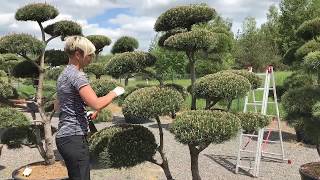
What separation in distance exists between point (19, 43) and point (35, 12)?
0.64 meters

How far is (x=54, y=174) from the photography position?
6.52 meters

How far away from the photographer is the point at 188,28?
6.42 m

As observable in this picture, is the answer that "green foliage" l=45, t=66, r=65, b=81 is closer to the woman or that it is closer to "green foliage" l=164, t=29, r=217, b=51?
"green foliage" l=164, t=29, r=217, b=51

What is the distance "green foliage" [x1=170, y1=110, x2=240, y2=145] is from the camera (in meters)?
4.11

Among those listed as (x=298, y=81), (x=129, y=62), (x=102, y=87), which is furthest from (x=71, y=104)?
(x=298, y=81)

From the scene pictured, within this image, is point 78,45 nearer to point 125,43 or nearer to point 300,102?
point 300,102

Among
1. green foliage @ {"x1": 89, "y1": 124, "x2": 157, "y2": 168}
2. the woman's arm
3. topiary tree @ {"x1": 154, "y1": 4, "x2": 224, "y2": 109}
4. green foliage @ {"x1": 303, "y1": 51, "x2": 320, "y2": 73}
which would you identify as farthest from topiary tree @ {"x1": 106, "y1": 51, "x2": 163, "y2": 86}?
green foliage @ {"x1": 303, "y1": 51, "x2": 320, "y2": 73}

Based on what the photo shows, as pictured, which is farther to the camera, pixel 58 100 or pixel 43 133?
pixel 43 133

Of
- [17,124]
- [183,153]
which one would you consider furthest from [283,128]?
[17,124]

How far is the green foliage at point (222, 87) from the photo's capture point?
4508 millimetres

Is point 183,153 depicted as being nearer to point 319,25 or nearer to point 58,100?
point 319,25

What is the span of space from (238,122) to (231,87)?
1.22 feet

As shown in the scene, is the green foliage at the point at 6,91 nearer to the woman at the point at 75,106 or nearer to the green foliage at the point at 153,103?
the green foliage at the point at 153,103

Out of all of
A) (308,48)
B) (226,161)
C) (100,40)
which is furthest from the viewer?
(308,48)
